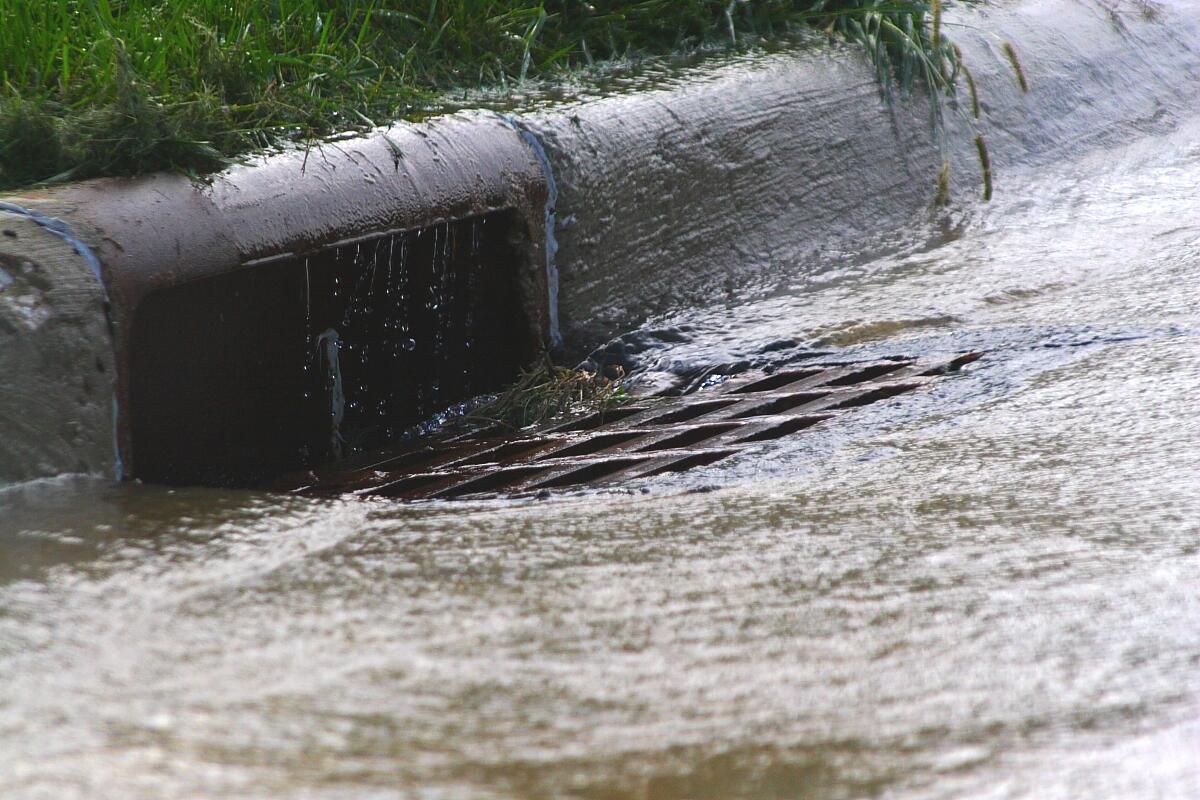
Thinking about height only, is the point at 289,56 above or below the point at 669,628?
above

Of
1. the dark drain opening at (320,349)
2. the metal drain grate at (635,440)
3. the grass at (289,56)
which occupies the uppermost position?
the grass at (289,56)

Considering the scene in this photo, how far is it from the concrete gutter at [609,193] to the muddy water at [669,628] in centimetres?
30

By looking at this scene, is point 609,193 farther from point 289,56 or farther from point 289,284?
point 289,284

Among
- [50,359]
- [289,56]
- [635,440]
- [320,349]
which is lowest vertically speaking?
[635,440]

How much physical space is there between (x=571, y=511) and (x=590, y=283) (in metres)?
1.38

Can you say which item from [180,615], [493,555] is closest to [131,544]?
[180,615]

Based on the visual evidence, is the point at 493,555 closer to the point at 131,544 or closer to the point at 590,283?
the point at 131,544

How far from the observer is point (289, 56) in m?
3.24

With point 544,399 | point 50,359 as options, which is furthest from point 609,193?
point 50,359

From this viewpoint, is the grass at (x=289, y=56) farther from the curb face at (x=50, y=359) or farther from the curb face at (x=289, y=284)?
the curb face at (x=50, y=359)

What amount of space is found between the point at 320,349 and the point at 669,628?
4.83 ft

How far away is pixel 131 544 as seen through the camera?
5.98ft

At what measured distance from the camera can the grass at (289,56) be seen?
101 inches

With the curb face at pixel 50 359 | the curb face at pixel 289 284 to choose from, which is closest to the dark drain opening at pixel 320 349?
the curb face at pixel 289 284
